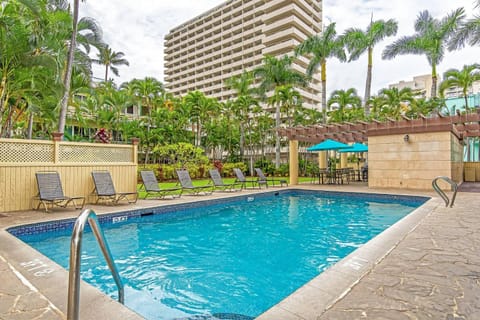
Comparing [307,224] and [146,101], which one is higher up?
[146,101]

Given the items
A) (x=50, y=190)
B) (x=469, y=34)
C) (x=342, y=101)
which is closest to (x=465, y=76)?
(x=342, y=101)

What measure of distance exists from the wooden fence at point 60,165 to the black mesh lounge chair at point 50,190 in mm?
271

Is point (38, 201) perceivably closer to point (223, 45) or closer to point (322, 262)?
point (322, 262)

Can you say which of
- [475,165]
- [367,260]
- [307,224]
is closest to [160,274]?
[367,260]

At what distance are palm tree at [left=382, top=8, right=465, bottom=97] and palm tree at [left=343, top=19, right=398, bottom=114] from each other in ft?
3.89

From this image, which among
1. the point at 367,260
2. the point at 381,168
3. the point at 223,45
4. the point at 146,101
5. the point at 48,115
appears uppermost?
the point at 223,45

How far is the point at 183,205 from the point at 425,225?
255 inches

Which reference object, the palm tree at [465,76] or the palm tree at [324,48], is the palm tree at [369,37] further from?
the palm tree at [465,76]

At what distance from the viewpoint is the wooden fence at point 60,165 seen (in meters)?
7.57

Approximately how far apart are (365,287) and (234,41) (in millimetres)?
65473

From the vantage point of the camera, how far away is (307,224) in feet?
25.1

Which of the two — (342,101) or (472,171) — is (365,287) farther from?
(342,101)

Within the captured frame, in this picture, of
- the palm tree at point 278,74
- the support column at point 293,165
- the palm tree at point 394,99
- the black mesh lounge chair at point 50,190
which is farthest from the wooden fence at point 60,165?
the palm tree at point 394,99

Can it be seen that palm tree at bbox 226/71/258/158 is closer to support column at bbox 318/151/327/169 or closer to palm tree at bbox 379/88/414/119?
support column at bbox 318/151/327/169
